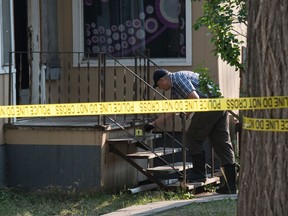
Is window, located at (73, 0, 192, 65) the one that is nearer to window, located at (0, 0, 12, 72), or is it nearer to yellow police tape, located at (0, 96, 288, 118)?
window, located at (0, 0, 12, 72)

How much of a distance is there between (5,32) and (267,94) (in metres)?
5.72

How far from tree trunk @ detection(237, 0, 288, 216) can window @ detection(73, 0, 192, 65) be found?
6.36 metres

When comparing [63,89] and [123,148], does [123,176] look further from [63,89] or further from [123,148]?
[63,89]

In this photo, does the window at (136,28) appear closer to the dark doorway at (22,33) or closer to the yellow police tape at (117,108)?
the dark doorway at (22,33)

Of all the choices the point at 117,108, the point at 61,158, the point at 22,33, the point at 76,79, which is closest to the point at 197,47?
the point at 76,79

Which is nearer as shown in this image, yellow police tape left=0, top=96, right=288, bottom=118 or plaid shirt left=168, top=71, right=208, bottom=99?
yellow police tape left=0, top=96, right=288, bottom=118

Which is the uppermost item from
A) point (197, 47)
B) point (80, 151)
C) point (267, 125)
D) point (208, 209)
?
point (197, 47)

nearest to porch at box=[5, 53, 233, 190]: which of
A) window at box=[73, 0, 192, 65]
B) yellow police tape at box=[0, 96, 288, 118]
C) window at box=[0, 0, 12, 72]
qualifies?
window at box=[0, 0, 12, 72]

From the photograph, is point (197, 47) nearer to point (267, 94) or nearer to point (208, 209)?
point (208, 209)

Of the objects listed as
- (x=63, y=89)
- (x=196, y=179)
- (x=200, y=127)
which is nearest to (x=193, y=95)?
(x=200, y=127)

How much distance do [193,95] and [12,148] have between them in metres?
2.54

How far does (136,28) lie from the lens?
12.0 m

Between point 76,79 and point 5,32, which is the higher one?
point 5,32

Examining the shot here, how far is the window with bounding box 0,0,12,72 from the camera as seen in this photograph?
9.95 meters
